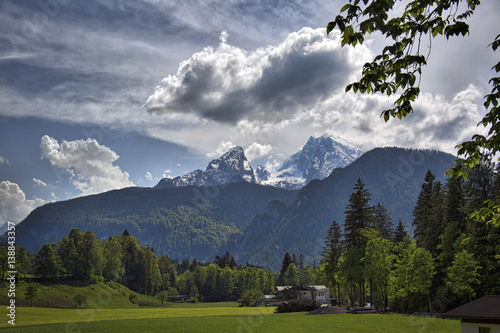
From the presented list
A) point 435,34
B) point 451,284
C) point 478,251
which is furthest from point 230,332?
point 435,34

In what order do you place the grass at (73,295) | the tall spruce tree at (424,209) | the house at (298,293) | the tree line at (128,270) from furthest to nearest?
the house at (298,293), the tree line at (128,270), the grass at (73,295), the tall spruce tree at (424,209)

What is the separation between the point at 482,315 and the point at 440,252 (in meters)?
42.7

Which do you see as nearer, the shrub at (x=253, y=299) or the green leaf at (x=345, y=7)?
the green leaf at (x=345, y=7)

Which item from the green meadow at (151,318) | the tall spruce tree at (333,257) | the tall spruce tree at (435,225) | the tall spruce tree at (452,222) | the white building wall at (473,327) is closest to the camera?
the white building wall at (473,327)

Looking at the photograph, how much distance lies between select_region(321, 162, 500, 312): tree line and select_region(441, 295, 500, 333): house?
2006 cm

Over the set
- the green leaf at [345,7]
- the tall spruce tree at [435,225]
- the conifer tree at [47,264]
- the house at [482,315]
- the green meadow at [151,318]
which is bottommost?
the green meadow at [151,318]

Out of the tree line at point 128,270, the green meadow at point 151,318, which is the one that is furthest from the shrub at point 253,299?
the green meadow at point 151,318

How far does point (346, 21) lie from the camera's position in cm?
575

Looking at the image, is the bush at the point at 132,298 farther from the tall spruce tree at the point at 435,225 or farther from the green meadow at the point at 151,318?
the tall spruce tree at the point at 435,225

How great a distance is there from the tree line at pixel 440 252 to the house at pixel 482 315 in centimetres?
2006

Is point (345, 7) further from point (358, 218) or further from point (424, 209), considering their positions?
point (424, 209)

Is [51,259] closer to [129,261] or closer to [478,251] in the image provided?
[129,261]

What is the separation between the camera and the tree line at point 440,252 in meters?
44.3

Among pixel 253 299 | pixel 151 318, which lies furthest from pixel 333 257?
pixel 151 318
